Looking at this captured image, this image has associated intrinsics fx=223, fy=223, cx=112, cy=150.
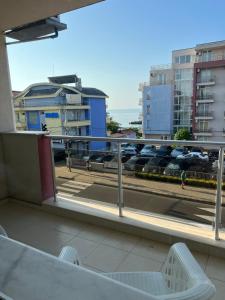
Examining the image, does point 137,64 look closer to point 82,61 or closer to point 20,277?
point 82,61

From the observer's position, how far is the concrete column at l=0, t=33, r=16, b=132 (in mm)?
3050

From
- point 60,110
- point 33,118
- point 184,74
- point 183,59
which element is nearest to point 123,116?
point 60,110

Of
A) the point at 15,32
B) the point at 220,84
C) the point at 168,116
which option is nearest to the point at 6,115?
the point at 15,32

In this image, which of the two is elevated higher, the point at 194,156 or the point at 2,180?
the point at 194,156

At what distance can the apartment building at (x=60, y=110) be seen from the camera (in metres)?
3.56

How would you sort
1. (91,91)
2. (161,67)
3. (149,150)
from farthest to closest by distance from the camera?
(161,67), (91,91), (149,150)

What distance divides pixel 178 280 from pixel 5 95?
3.10 meters

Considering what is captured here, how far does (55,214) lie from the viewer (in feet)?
9.26

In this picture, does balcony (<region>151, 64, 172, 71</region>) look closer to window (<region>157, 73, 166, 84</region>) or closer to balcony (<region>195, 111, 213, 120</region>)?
window (<region>157, 73, 166, 84</region>)

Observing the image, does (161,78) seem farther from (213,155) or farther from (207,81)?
(213,155)

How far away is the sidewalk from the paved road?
0.07 m

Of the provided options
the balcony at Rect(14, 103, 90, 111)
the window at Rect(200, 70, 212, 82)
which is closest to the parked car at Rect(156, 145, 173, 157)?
the balcony at Rect(14, 103, 90, 111)

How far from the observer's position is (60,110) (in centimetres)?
465

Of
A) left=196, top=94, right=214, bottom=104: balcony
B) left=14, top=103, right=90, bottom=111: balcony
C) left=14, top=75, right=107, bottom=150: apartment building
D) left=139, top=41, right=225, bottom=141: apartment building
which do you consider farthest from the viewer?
left=196, top=94, right=214, bottom=104: balcony
